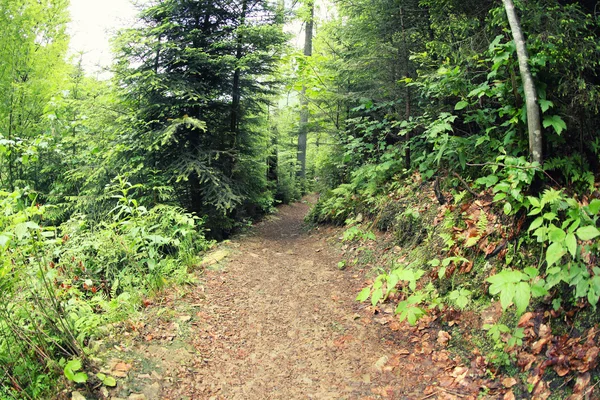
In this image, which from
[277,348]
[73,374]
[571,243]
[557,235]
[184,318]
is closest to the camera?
[571,243]

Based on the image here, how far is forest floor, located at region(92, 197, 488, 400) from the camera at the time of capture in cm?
327

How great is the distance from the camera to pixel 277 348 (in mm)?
4059

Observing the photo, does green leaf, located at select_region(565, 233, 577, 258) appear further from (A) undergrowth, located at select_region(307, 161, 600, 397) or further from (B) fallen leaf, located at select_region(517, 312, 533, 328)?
(B) fallen leaf, located at select_region(517, 312, 533, 328)

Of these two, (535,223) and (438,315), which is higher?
(535,223)

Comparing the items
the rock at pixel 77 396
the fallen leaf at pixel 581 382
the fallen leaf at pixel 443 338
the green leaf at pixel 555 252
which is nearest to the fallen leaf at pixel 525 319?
the fallen leaf at pixel 581 382

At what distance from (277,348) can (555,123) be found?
3.77 metres

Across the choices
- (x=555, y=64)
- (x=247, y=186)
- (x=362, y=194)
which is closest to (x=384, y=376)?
(x=555, y=64)

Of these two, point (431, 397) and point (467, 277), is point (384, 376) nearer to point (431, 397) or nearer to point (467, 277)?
point (431, 397)

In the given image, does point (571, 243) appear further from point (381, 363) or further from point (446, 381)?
point (381, 363)

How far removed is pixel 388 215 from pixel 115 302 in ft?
15.9

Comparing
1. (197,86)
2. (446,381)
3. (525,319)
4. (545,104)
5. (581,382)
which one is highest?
(197,86)

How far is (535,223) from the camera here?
276 centimetres

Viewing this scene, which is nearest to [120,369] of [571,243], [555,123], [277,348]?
[277,348]

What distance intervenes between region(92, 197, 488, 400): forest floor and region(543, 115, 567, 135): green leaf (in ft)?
7.71
